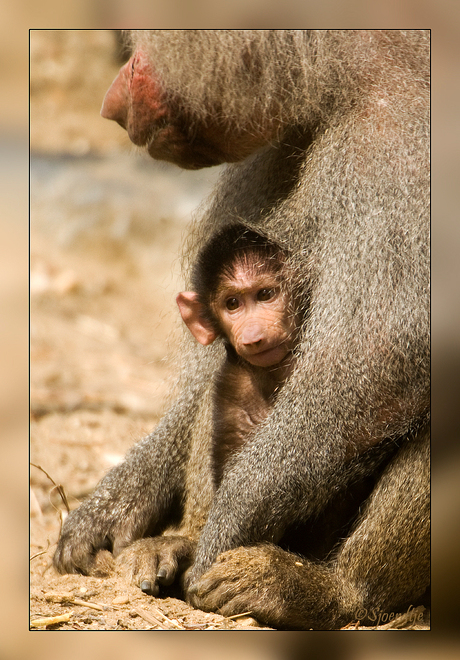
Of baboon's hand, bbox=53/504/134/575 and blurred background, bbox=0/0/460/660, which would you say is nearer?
blurred background, bbox=0/0/460/660

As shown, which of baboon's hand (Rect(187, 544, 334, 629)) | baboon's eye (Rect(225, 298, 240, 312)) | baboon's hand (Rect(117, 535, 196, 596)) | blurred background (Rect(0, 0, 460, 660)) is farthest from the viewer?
baboon's eye (Rect(225, 298, 240, 312))

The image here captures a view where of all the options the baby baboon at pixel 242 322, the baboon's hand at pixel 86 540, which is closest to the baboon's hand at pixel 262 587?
the baby baboon at pixel 242 322

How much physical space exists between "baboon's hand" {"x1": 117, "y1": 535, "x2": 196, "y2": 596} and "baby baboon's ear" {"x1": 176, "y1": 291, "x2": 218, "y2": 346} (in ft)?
1.74

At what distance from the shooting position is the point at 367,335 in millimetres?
1494

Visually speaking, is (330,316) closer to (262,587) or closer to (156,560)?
(262,587)

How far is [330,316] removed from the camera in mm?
1531

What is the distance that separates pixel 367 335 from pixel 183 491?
788 millimetres

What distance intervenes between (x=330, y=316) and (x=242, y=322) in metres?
0.30

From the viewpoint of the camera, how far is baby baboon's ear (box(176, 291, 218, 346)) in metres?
1.86

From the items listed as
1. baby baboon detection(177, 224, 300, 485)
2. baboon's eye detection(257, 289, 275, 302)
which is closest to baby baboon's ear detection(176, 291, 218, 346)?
baby baboon detection(177, 224, 300, 485)

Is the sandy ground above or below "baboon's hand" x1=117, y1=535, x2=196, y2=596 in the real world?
above

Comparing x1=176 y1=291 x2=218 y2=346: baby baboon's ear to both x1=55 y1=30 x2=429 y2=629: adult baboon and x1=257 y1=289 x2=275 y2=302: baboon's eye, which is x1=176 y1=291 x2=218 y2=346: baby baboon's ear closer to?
x1=257 y1=289 x2=275 y2=302: baboon's eye

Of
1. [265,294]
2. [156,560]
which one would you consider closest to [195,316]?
[265,294]
